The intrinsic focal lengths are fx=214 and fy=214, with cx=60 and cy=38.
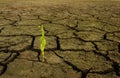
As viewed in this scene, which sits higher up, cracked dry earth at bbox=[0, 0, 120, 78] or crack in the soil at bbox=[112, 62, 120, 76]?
cracked dry earth at bbox=[0, 0, 120, 78]

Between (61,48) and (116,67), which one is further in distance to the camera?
(61,48)

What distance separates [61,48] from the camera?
1.83 m

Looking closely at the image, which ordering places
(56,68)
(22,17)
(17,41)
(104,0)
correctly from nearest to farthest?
1. (56,68)
2. (17,41)
3. (22,17)
4. (104,0)

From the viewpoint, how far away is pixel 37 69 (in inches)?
57.2

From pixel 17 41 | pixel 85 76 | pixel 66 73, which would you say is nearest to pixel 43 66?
pixel 66 73

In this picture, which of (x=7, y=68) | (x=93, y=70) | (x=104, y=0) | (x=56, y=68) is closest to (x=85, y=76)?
(x=93, y=70)

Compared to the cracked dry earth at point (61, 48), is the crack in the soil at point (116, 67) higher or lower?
lower

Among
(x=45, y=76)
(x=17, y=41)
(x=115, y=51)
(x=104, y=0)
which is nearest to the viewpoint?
(x=45, y=76)

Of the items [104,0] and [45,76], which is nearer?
[45,76]

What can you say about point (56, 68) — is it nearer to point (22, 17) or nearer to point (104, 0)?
point (22, 17)

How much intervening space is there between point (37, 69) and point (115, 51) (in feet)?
2.34

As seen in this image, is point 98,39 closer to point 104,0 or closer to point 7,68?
point 7,68

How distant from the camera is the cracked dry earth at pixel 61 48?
1437mm

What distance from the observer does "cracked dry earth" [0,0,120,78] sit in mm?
1437
